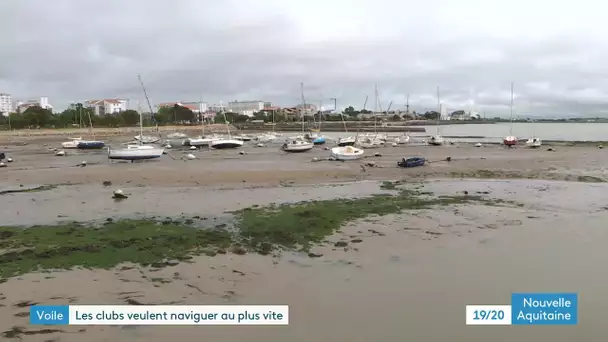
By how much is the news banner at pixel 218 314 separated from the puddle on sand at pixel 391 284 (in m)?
0.23

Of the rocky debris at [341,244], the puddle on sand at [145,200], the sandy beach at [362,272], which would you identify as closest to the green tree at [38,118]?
the puddle on sand at [145,200]

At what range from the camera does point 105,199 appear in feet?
67.0

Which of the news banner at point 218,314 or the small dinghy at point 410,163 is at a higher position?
the small dinghy at point 410,163

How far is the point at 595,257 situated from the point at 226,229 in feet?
33.8

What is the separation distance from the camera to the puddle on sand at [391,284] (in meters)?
7.45

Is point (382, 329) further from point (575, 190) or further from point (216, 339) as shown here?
point (575, 190)

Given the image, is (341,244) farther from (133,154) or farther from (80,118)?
(80,118)

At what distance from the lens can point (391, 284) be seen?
31.5ft

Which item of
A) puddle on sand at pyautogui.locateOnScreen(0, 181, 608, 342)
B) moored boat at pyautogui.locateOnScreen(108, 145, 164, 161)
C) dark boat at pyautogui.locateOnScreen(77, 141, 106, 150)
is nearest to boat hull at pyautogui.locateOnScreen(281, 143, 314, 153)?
moored boat at pyautogui.locateOnScreen(108, 145, 164, 161)

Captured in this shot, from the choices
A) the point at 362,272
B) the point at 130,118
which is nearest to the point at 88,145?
the point at 362,272

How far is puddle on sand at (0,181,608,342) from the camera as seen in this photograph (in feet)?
24.5

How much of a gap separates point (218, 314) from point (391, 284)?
12.4 ft

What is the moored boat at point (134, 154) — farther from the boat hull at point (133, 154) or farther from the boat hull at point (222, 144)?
the boat hull at point (222, 144)

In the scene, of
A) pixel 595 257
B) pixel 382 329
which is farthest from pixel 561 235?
pixel 382 329
